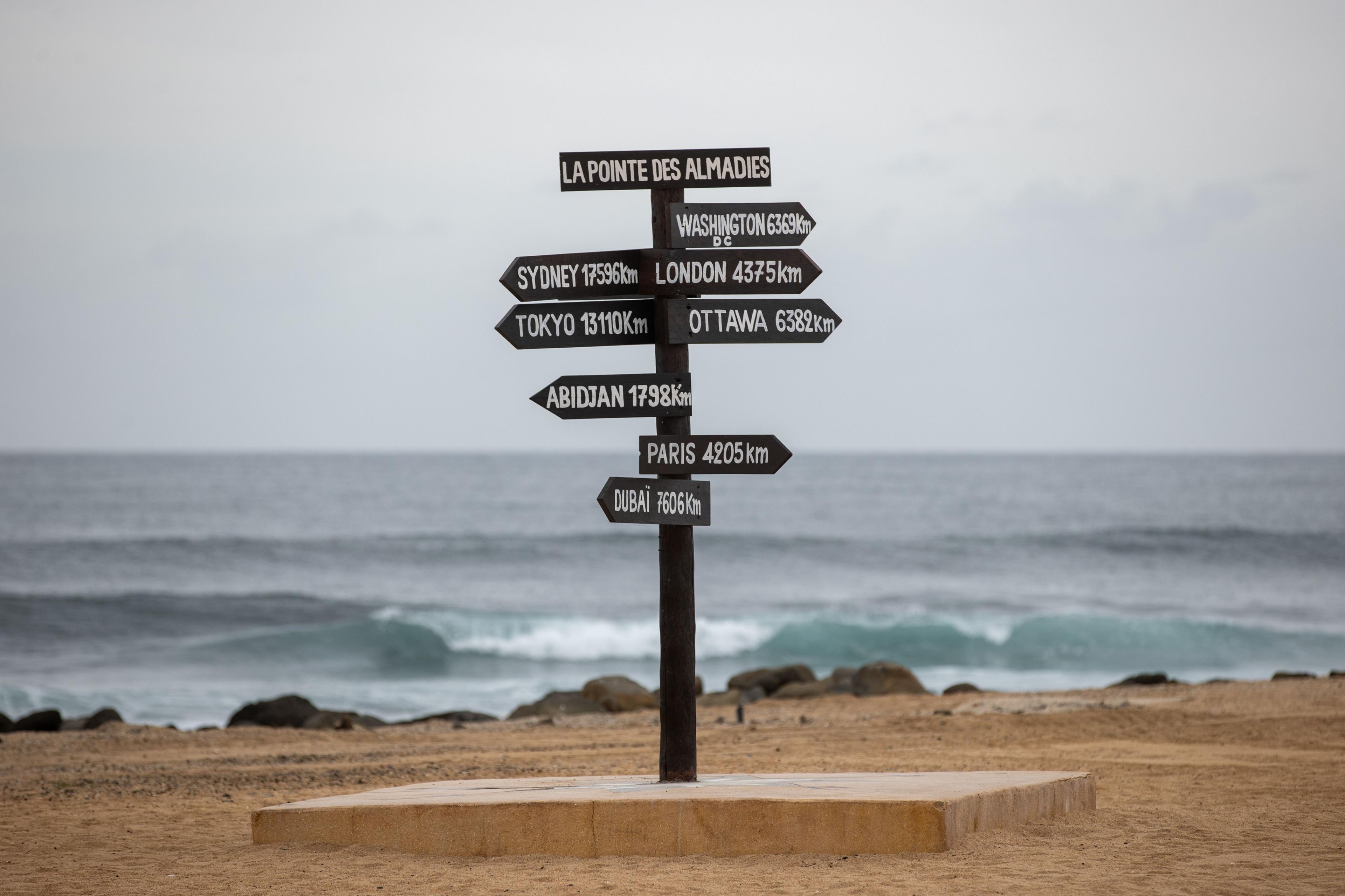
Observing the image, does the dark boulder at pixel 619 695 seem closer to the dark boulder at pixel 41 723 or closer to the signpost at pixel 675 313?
the dark boulder at pixel 41 723

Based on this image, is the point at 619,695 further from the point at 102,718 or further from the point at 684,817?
A: the point at 684,817

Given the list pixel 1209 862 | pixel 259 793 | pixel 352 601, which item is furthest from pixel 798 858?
pixel 352 601

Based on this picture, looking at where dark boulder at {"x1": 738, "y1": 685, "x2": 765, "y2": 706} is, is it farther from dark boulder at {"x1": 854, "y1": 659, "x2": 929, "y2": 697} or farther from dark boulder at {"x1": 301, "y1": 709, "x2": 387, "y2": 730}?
dark boulder at {"x1": 301, "y1": 709, "x2": 387, "y2": 730}

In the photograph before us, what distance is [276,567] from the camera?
36.4m

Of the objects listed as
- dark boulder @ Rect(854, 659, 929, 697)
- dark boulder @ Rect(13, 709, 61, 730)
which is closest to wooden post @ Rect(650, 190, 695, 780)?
dark boulder @ Rect(854, 659, 929, 697)

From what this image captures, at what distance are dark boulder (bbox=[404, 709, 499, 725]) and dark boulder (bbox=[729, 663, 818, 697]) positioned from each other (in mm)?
3661

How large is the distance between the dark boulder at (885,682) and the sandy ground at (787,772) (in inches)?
32.1

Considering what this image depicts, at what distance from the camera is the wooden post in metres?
6.67

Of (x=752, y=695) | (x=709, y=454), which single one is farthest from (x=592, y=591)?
(x=709, y=454)

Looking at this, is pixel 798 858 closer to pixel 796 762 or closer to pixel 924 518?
pixel 796 762

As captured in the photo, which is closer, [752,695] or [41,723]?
[41,723]

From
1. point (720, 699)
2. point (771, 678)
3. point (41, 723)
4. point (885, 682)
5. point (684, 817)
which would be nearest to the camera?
point (684, 817)

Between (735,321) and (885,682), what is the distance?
34.9ft

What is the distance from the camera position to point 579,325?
659 centimetres
